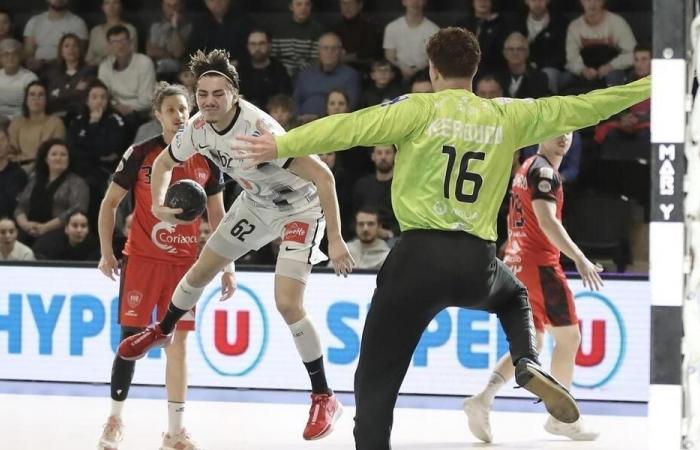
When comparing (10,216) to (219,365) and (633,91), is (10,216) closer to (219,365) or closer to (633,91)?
(219,365)

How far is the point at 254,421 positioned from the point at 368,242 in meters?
2.34

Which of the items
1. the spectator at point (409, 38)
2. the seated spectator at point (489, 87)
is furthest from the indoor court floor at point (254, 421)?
the spectator at point (409, 38)

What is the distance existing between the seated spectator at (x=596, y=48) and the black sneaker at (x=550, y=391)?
21.7 ft

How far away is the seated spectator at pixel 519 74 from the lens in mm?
11547

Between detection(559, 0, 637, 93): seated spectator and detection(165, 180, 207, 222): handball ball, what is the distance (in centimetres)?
539

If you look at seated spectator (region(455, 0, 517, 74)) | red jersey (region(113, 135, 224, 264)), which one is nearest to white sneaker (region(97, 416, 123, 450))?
red jersey (region(113, 135, 224, 264))

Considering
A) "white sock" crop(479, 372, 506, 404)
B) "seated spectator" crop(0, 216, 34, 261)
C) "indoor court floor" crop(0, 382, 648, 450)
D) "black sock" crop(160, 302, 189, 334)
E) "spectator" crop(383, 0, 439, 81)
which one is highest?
"spectator" crop(383, 0, 439, 81)

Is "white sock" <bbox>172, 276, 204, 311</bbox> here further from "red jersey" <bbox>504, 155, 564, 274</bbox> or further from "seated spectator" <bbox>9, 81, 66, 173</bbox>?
"seated spectator" <bbox>9, 81, 66, 173</bbox>

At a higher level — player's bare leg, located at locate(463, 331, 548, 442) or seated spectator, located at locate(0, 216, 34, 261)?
seated spectator, located at locate(0, 216, 34, 261)

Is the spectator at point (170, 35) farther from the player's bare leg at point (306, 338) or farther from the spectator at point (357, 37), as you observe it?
the player's bare leg at point (306, 338)

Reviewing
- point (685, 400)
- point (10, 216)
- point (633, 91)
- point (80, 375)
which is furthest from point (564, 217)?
point (685, 400)

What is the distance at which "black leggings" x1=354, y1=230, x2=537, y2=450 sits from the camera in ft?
17.3

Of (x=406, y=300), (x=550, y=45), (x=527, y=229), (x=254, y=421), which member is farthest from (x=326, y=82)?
(x=406, y=300)

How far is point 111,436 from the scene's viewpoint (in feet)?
24.1
